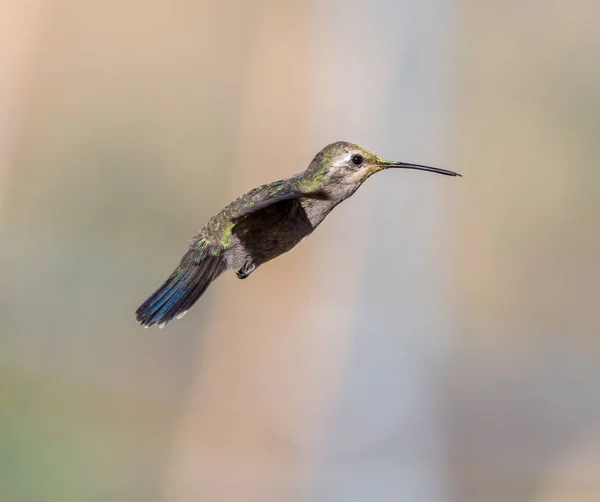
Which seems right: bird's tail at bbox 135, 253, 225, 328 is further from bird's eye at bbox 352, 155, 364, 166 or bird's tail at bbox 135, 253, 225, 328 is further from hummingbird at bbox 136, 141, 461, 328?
bird's eye at bbox 352, 155, 364, 166

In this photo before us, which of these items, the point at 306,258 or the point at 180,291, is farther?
the point at 306,258

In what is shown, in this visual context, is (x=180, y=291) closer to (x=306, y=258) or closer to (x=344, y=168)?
(x=344, y=168)

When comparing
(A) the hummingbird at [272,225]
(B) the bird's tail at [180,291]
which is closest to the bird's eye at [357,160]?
(A) the hummingbird at [272,225]

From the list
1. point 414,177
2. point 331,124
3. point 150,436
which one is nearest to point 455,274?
point 414,177

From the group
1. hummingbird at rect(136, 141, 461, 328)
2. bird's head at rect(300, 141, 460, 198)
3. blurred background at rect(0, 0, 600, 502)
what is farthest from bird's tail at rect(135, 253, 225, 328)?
blurred background at rect(0, 0, 600, 502)

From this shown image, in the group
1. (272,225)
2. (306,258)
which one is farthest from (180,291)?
(306,258)

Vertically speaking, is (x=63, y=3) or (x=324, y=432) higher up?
(x=63, y=3)

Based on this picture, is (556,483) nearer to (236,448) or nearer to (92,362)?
(236,448)

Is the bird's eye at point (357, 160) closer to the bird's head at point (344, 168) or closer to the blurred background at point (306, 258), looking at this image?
the bird's head at point (344, 168)
